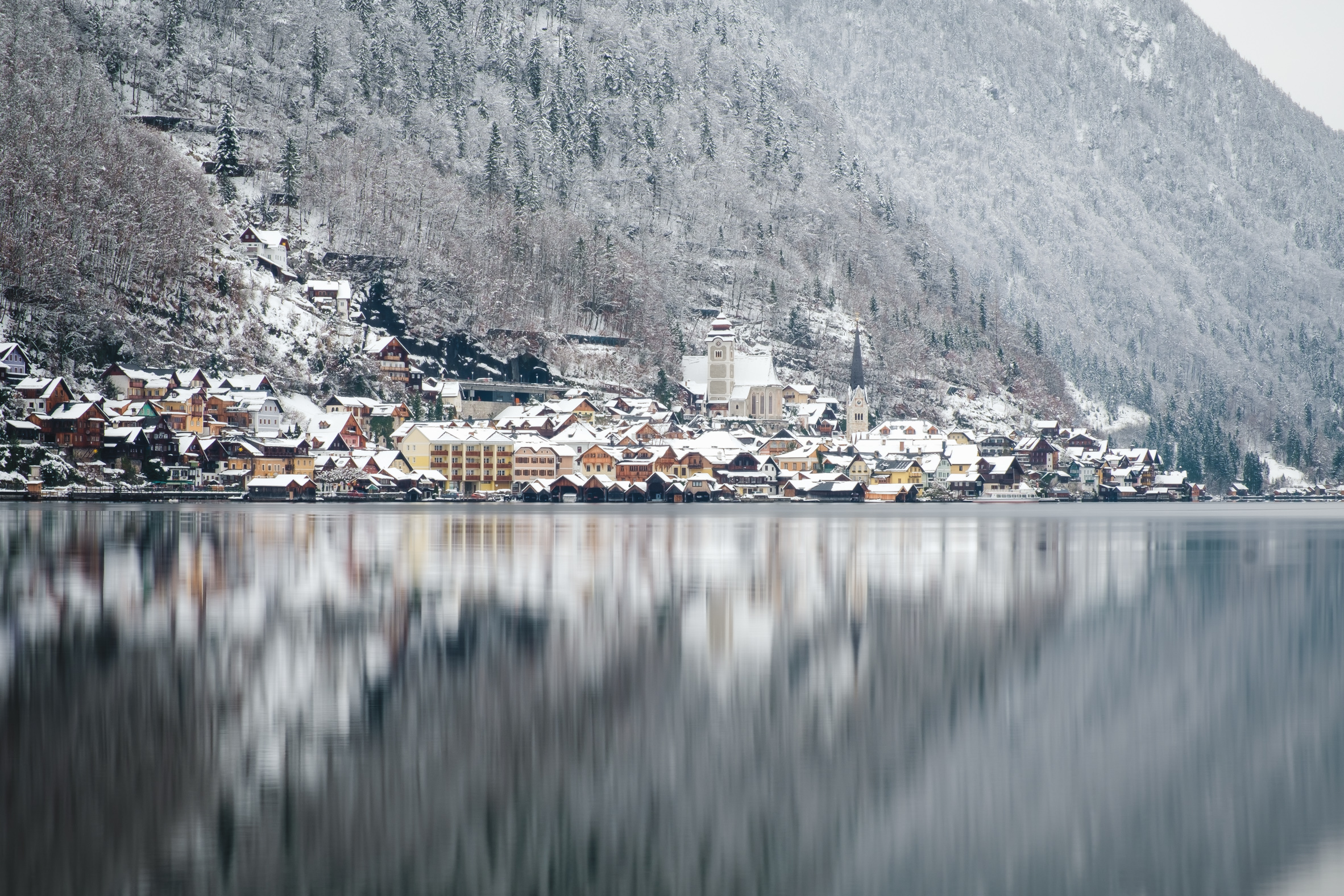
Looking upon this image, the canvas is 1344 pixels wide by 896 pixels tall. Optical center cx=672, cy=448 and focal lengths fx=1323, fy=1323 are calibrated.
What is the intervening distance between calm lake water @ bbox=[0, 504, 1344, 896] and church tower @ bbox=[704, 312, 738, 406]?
113m

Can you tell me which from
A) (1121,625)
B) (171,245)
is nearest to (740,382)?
(171,245)

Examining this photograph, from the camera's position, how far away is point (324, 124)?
487 ft

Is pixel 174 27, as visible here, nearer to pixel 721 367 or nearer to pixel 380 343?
pixel 380 343

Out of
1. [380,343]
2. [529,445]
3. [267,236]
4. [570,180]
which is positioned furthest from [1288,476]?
[267,236]

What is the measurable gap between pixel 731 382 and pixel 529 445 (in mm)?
41548

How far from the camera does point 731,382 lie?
14912 centimetres

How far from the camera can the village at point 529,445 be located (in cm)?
9150

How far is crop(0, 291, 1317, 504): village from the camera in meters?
91.5

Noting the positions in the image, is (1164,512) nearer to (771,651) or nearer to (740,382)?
(740,382)

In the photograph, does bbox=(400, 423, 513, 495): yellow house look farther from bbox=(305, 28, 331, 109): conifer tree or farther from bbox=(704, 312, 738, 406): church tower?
bbox=(305, 28, 331, 109): conifer tree

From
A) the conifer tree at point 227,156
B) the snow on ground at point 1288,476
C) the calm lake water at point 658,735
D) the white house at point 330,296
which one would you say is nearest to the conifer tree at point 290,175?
the conifer tree at point 227,156

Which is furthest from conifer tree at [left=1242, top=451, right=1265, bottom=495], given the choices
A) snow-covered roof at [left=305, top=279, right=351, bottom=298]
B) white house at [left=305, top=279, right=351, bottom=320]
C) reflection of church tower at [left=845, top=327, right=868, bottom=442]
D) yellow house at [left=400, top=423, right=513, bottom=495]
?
snow-covered roof at [left=305, top=279, right=351, bottom=298]

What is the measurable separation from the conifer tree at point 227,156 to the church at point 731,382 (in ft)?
169

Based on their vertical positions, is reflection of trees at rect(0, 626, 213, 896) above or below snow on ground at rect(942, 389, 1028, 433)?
below
